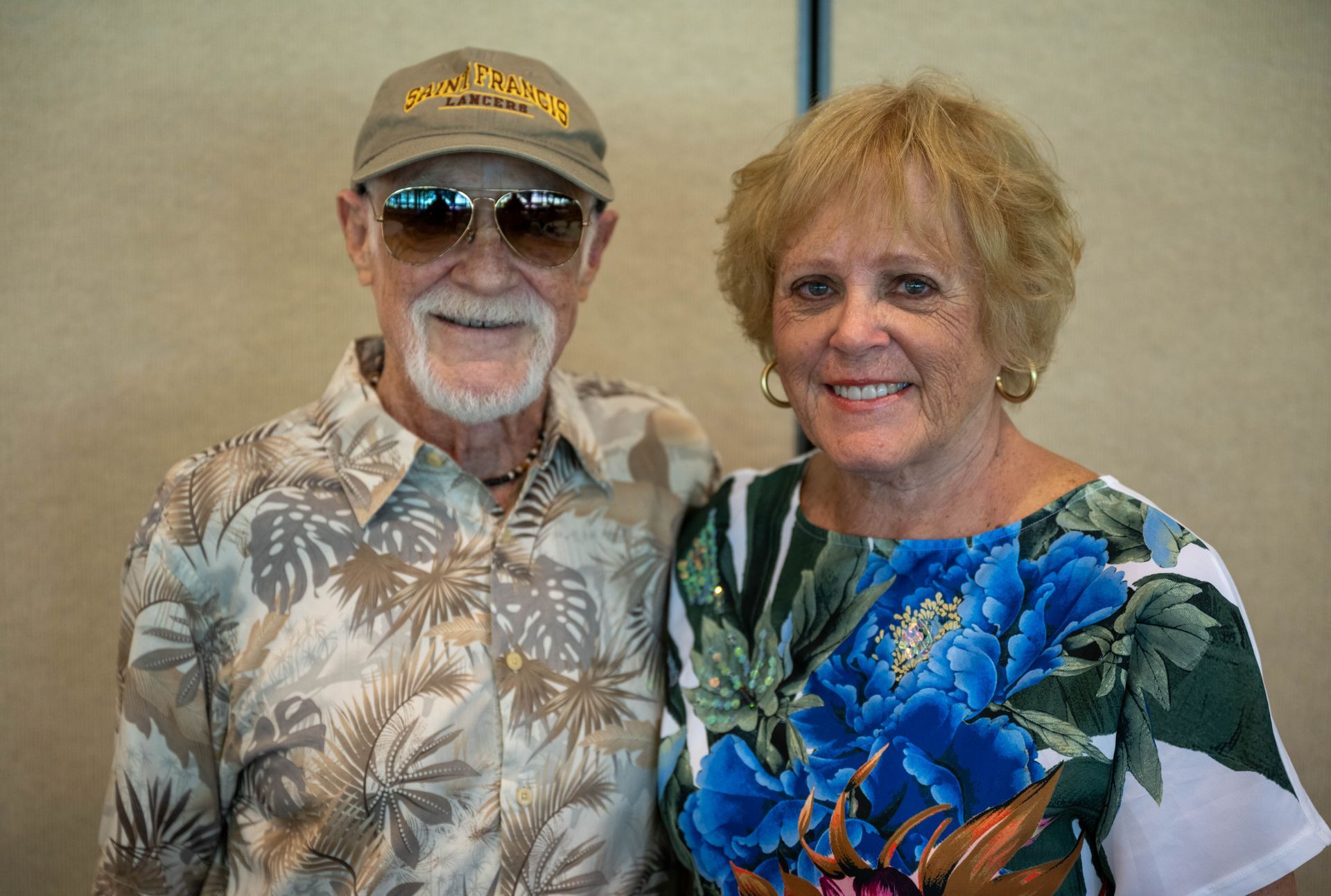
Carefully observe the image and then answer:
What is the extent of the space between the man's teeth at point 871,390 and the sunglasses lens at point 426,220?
2.28ft

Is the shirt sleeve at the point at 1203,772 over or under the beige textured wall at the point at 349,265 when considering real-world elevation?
under

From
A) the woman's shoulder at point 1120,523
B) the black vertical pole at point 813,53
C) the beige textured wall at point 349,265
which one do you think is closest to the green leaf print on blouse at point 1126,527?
the woman's shoulder at point 1120,523

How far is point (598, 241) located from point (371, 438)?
580 millimetres

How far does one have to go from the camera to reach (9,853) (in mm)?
2102

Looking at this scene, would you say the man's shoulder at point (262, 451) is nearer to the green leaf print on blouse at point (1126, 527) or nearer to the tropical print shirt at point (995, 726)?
the tropical print shirt at point (995, 726)

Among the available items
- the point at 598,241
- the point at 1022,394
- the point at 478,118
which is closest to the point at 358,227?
the point at 478,118

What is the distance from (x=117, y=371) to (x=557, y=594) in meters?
1.15

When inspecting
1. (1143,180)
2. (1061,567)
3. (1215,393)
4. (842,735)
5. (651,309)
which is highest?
(1143,180)

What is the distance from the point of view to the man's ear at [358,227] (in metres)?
1.82

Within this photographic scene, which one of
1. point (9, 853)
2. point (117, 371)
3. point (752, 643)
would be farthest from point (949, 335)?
point (9, 853)

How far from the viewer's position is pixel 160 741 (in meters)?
1.62

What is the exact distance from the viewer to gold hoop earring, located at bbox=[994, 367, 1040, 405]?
1.51m

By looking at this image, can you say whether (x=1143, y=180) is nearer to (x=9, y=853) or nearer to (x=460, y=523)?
(x=460, y=523)

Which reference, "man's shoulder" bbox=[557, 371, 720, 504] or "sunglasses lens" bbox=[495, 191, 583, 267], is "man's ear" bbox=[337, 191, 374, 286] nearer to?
"sunglasses lens" bbox=[495, 191, 583, 267]
